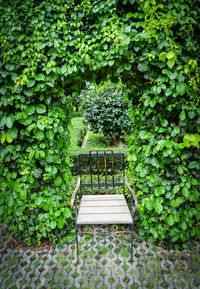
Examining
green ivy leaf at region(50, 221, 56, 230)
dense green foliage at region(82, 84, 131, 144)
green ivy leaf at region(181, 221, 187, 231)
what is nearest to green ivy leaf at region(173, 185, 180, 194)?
green ivy leaf at region(181, 221, 187, 231)

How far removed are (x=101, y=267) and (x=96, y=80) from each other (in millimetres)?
2600

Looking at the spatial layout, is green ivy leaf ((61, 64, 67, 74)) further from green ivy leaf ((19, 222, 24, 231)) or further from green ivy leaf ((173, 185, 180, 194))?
green ivy leaf ((19, 222, 24, 231))

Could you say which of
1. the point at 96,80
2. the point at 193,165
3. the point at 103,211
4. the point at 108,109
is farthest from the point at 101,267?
the point at 108,109

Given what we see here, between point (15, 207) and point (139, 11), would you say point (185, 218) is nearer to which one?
point (15, 207)

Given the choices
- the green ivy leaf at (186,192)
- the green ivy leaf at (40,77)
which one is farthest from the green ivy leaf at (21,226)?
the green ivy leaf at (186,192)

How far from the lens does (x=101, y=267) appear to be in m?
2.36

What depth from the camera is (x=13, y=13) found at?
6.64ft

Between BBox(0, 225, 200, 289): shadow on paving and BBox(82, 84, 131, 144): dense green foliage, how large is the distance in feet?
14.5

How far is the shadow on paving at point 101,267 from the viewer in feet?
7.07

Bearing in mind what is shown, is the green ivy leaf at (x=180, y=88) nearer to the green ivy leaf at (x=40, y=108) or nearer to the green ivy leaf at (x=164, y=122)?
the green ivy leaf at (x=164, y=122)

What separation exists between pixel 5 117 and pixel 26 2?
53.4 inches

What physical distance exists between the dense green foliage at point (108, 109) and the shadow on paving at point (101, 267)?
4.42m

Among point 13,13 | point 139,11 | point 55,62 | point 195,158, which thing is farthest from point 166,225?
point 13,13

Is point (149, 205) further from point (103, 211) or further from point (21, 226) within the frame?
point (21, 226)
